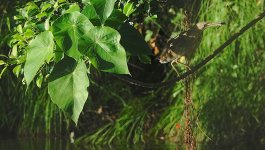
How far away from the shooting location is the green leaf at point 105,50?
3.58 feet

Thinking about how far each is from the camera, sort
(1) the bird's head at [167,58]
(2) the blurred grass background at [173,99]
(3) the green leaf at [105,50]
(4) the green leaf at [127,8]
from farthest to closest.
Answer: (2) the blurred grass background at [173,99]
(1) the bird's head at [167,58]
(4) the green leaf at [127,8]
(3) the green leaf at [105,50]

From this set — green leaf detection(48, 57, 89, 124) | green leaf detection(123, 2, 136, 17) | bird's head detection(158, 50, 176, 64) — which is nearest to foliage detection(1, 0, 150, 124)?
green leaf detection(48, 57, 89, 124)

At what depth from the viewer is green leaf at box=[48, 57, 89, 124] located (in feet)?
3.63

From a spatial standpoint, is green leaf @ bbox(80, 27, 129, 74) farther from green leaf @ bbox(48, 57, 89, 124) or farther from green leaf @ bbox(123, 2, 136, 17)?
green leaf @ bbox(123, 2, 136, 17)

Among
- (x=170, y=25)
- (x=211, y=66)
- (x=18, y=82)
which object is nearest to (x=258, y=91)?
(x=211, y=66)

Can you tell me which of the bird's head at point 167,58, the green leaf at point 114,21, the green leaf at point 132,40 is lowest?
the bird's head at point 167,58

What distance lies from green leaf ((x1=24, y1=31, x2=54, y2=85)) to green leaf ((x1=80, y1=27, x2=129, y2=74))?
70mm

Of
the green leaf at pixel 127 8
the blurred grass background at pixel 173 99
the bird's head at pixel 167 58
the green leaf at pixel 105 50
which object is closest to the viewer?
the green leaf at pixel 105 50

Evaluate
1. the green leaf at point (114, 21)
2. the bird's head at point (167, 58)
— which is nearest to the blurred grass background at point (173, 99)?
the bird's head at point (167, 58)

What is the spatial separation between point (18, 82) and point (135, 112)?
103cm

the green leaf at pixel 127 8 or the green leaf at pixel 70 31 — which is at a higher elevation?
the green leaf at pixel 70 31

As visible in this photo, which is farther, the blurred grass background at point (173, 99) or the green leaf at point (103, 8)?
the blurred grass background at point (173, 99)

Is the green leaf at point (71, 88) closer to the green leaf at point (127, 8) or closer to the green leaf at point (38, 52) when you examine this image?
the green leaf at point (38, 52)

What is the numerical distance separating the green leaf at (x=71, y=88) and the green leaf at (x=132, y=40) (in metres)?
0.10
